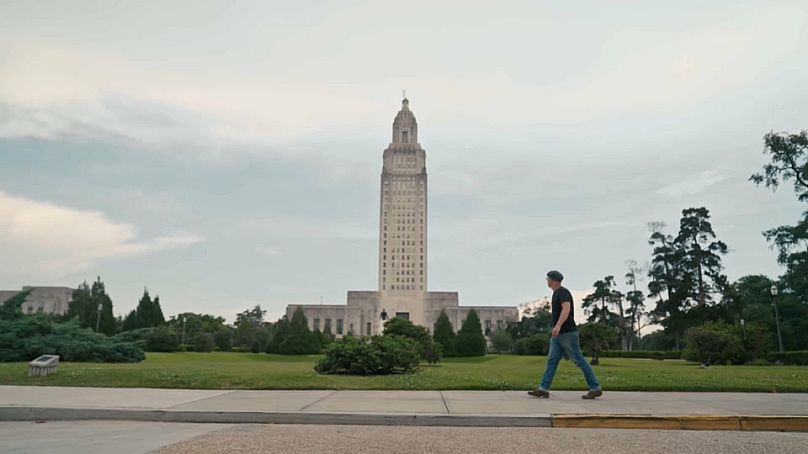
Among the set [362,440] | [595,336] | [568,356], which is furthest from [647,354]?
[362,440]

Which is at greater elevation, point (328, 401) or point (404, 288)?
point (404, 288)

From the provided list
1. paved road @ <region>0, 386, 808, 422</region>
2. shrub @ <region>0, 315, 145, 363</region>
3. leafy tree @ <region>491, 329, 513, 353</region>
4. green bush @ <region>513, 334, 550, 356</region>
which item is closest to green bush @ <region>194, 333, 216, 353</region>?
shrub @ <region>0, 315, 145, 363</region>

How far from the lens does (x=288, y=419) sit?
27.0 feet

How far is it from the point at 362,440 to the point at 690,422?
4350 mm

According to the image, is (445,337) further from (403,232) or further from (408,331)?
(403,232)

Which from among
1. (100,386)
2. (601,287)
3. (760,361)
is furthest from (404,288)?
(100,386)

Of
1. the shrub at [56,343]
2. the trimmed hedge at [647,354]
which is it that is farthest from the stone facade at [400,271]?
the shrub at [56,343]

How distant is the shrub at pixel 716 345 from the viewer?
36.5m

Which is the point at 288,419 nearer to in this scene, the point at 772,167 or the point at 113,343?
the point at 113,343

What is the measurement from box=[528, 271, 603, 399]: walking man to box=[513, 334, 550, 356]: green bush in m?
56.6

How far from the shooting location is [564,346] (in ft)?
34.8

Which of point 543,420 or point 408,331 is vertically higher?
point 408,331

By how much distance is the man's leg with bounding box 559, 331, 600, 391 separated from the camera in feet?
33.9

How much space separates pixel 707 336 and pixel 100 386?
1344 inches
